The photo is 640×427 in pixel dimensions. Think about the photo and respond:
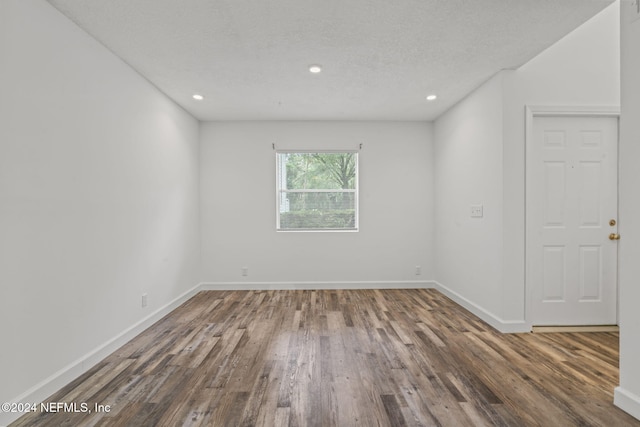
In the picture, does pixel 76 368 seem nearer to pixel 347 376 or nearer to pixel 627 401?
pixel 347 376

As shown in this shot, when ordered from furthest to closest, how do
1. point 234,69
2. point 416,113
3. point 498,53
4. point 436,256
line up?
1. point 436,256
2. point 416,113
3. point 234,69
4. point 498,53

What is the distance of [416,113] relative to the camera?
431 centimetres

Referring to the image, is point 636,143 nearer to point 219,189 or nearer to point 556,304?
point 556,304

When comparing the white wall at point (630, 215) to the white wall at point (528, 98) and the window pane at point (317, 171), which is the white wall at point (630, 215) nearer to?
the white wall at point (528, 98)

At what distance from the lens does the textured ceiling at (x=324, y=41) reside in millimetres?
2068

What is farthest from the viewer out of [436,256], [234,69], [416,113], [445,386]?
[436,256]

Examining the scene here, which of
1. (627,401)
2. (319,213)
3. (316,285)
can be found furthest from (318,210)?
(627,401)

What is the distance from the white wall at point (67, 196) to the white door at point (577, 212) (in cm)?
386

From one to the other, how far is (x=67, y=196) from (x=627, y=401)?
3.74 m

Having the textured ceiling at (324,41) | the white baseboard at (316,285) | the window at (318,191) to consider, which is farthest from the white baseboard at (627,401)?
the window at (318,191)

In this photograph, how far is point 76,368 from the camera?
84.8 inches

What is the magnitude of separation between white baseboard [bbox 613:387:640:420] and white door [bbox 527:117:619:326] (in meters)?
1.29

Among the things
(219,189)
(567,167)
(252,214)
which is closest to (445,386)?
(567,167)

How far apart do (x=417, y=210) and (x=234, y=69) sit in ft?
10.6
